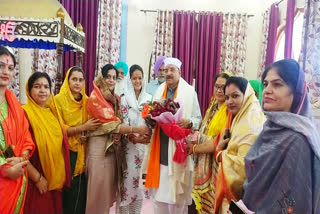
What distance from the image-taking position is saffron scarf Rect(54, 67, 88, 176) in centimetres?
220

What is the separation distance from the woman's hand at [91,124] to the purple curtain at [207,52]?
10.7 feet

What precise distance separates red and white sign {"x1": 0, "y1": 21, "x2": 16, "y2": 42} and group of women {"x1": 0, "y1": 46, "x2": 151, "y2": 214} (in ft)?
2.69

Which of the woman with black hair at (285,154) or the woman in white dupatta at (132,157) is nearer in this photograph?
the woman with black hair at (285,154)

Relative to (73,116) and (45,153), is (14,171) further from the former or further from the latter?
(73,116)

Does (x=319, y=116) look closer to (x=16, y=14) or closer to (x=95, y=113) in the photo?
(x=95, y=113)

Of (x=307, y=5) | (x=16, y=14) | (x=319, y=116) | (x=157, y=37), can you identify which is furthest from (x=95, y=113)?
(x=157, y=37)

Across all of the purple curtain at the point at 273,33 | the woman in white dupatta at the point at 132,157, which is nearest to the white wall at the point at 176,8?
the purple curtain at the point at 273,33

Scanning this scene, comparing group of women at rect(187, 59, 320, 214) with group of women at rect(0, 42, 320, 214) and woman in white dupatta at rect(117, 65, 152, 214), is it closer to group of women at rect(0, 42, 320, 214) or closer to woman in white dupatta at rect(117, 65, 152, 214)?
group of women at rect(0, 42, 320, 214)

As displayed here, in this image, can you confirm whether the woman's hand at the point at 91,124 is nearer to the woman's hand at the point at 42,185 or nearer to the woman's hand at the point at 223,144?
the woman's hand at the point at 42,185

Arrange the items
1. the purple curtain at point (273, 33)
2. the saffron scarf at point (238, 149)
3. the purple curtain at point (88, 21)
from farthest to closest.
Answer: the purple curtain at point (88, 21)
the purple curtain at point (273, 33)
the saffron scarf at point (238, 149)

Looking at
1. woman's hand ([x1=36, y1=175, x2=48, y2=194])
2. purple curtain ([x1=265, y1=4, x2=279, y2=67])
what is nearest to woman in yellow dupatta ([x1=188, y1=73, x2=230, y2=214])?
woman's hand ([x1=36, y1=175, x2=48, y2=194])

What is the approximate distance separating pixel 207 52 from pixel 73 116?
3.54 meters

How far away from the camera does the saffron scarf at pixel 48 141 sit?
1.85 metres

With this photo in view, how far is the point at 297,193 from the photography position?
969 millimetres
